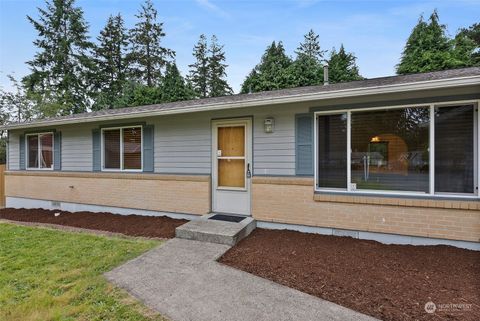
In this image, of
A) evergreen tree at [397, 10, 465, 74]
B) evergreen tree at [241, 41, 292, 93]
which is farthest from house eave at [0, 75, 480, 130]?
evergreen tree at [397, 10, 465, 74]

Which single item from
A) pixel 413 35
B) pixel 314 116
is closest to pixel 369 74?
pixel 413 35

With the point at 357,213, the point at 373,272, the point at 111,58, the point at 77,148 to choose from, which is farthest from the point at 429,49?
the point at 111,58

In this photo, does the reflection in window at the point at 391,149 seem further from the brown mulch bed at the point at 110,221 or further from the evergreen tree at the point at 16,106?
the evergreen tree at the point at 16,106

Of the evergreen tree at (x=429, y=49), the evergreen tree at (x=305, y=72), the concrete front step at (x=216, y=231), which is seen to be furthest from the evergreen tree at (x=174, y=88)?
the evergreen tree at (x=429, y=49)

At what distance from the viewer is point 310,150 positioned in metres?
4.78

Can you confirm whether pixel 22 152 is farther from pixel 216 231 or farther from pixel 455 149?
pixel 455 149

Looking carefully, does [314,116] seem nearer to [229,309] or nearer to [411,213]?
[411,213]

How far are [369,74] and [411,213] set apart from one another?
1310cm

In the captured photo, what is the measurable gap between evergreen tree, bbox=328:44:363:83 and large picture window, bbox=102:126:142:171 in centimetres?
1042

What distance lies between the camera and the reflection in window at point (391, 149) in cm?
408

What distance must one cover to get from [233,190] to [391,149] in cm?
308

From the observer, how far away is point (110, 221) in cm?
607

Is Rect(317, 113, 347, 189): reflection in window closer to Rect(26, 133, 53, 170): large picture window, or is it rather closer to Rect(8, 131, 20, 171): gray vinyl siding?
Rect(26, 133, 53, 170): large picture window

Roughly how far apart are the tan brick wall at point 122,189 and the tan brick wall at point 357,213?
4.83ft
